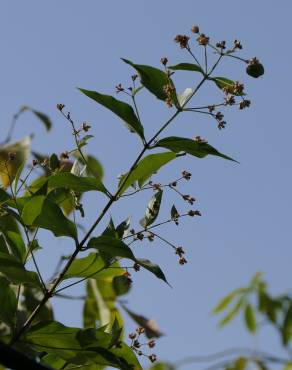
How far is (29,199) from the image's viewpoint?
163 centimetres

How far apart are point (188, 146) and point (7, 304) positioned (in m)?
0.55

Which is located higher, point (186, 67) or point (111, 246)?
point (186, 67)

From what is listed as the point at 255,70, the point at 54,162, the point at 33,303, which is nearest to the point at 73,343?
the point at 54,162

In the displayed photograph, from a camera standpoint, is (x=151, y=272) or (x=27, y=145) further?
(x=27, y=145)

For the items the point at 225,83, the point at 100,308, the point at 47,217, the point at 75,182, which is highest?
the point at 225,83

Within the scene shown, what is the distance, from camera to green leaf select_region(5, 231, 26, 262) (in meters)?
1.72

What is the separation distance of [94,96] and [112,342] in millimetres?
572

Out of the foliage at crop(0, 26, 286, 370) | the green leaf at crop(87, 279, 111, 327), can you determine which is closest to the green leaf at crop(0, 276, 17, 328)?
the foliage at crop(0, 26, 286, 370)

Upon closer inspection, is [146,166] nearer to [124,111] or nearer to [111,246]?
[124,111]

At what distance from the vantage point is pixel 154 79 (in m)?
1.90

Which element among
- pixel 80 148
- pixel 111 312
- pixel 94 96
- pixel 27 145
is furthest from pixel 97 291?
pixel 94 96

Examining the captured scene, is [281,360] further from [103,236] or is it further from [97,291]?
[103,236]

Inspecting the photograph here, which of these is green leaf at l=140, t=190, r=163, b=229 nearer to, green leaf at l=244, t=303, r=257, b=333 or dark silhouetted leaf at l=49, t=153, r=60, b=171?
dark silhouetted leaf at l=49, t=153, r=60, b=171

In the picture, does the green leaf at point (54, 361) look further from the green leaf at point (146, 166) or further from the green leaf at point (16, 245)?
the green leaf at point (146, 166)
